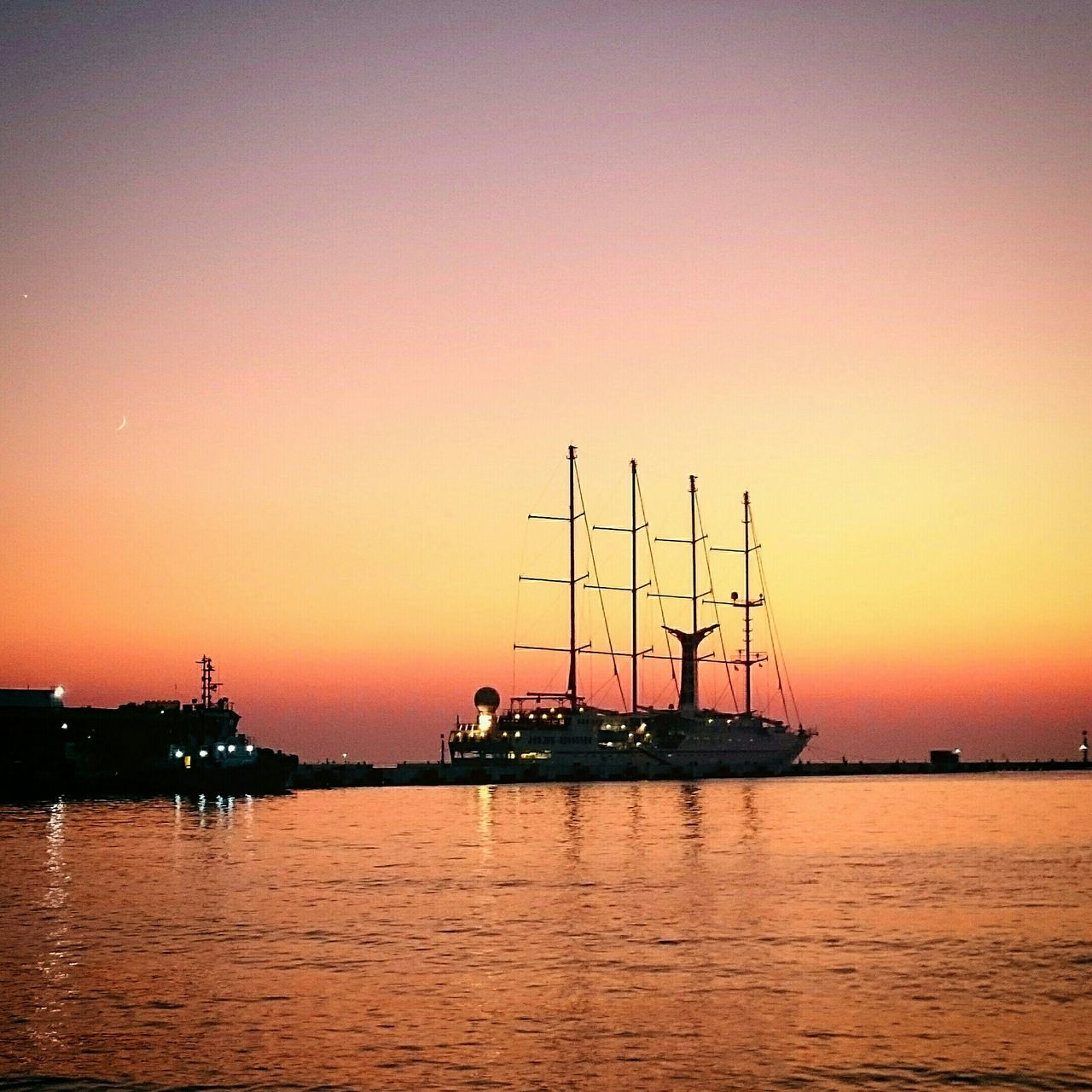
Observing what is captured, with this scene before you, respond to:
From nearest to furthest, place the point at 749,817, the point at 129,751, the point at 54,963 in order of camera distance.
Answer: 1. the point at 54,963
2. the point at 749,817
3. the point at 129,751

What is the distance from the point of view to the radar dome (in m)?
189

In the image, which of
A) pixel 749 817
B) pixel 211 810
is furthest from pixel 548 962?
pixel 211 810

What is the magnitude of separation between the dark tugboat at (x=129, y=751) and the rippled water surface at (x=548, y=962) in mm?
55869

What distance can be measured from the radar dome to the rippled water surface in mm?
99784

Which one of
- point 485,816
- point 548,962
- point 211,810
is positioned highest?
point 211,810

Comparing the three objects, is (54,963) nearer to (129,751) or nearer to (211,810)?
(211,810)

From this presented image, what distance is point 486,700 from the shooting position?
18925 centimetres

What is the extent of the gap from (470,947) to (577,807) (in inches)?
3158

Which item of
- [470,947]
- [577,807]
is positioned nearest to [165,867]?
[470,947]

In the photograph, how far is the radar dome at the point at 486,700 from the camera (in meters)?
189

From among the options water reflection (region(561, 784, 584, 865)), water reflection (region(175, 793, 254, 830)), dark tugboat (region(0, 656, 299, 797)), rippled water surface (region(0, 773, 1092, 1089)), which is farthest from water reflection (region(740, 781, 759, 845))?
dark tugboat (region(0, 656, 299, 797))

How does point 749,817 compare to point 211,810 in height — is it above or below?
below

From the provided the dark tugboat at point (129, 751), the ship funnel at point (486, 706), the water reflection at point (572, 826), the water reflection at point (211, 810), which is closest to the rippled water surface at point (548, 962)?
the water reflection at point (572, 826)

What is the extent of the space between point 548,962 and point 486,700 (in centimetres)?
14784
